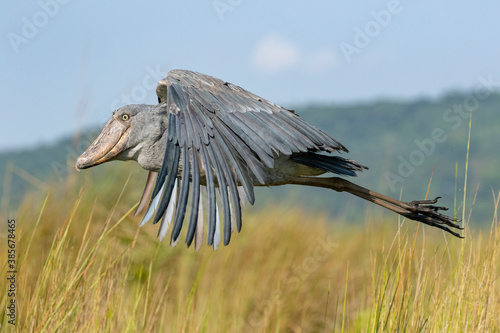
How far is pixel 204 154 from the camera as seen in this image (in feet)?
8.65

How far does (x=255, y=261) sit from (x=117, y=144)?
15.2 feet

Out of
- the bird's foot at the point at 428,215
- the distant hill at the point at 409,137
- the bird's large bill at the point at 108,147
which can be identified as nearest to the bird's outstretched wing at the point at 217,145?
the bird's large bill at the point at 108,147

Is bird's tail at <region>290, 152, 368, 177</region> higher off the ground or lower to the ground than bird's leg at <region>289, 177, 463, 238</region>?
higher

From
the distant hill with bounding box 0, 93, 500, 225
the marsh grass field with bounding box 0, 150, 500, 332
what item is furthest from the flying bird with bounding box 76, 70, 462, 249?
the distant hill with bounding box 0, 93, 500, 225

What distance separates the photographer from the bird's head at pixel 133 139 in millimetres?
2955

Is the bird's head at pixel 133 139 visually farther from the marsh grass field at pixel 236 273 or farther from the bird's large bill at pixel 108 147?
the marsh grass field at pixel 236 273

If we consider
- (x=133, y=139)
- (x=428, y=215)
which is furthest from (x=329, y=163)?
(x=133, y=139)

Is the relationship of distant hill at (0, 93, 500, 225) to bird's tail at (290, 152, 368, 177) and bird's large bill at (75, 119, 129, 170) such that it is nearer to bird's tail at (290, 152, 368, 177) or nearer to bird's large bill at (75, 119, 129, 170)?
bird's tail at (290, 152, 368, 177)

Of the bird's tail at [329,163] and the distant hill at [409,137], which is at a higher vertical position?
the distant hill at [409,137]

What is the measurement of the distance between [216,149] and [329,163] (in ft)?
2.33

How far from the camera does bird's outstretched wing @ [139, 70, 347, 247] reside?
2.57 meters

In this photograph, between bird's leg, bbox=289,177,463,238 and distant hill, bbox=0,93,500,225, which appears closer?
bird's leg, bbox=289,177,463,238

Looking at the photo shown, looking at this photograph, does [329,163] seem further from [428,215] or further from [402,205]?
[428,215]

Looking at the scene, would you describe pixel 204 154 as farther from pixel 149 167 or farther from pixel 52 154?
pixel 52 154
